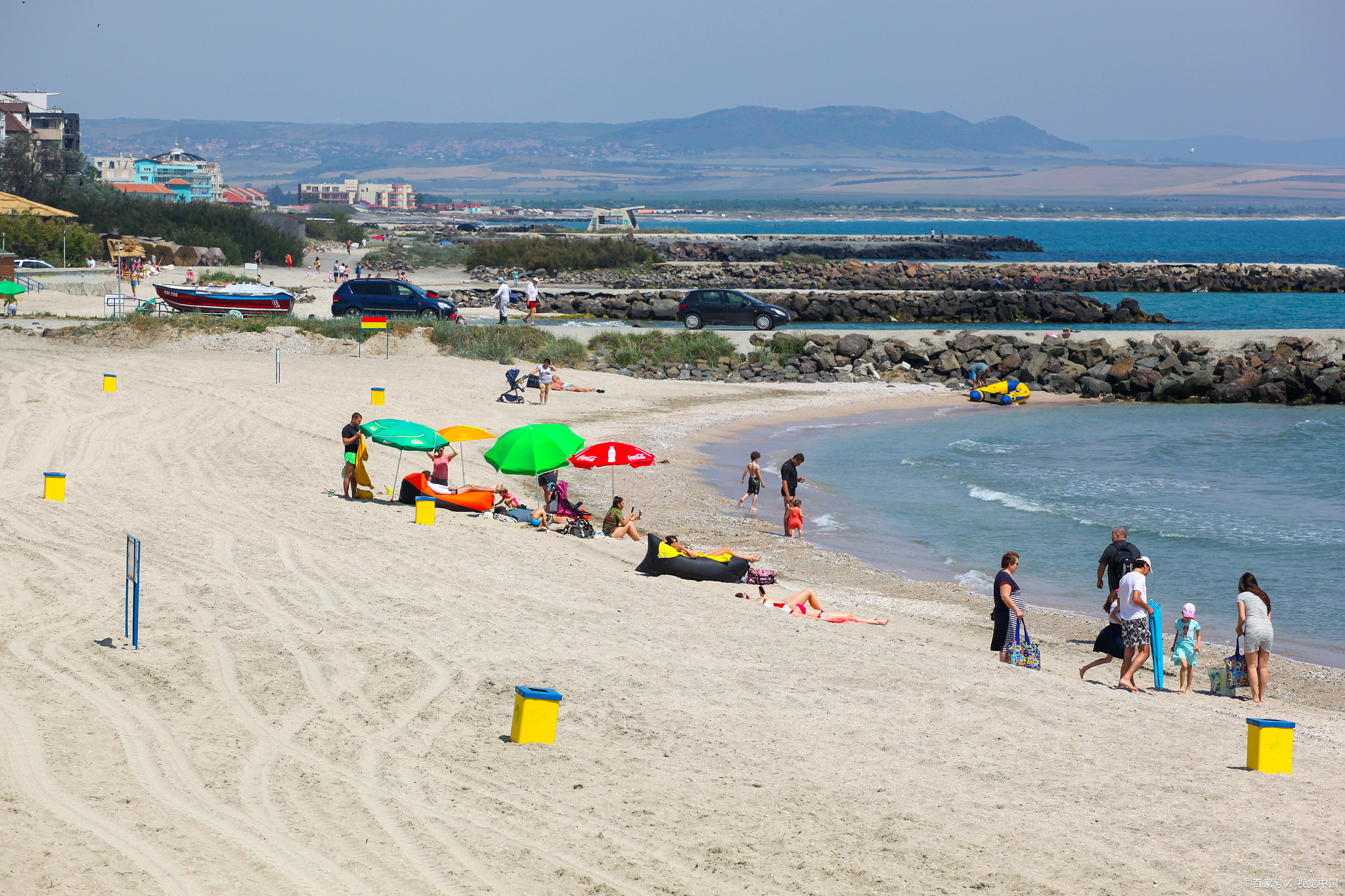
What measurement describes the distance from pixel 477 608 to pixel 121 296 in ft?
102

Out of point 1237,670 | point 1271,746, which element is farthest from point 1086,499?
point 1271,746

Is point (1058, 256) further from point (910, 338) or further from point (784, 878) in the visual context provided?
point (784, 878)

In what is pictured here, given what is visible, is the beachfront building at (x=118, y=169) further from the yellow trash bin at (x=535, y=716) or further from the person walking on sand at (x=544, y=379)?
the yellow trash bin at (x=535, y=716)

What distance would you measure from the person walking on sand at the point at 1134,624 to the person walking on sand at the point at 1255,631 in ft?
2.43

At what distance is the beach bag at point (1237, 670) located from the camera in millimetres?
10375

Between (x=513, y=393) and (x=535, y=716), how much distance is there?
17732mm

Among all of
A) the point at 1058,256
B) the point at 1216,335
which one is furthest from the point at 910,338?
the point at 1058,256

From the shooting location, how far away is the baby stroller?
24.5 metres

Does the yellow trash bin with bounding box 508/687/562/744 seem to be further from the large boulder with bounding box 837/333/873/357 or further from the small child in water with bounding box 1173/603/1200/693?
the large boulder with bounding box 837/333/873/357

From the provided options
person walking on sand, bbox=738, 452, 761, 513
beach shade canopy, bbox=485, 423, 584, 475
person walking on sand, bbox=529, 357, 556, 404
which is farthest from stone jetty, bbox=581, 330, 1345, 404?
beach shade canopy, bbox=485, 423, 584, 475

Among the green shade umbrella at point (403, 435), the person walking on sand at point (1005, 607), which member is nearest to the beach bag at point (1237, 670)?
the person walking on sand at point (1005, 607)

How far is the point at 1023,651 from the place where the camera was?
10664 millimetres

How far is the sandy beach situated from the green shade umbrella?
0.89 meters

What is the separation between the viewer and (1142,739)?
848 cm
